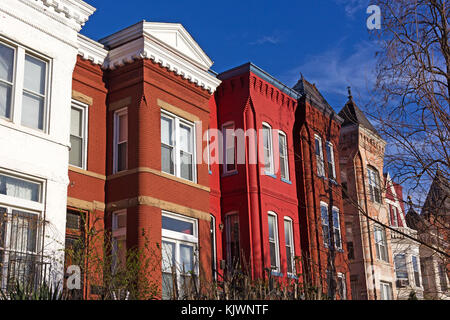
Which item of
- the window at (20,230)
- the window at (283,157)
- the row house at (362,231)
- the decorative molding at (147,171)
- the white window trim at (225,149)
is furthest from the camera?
the row house at (362,231)

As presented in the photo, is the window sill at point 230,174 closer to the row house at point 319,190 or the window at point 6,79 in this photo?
the row house at point 319,190

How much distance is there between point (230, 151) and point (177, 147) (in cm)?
417

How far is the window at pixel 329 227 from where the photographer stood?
23703 mm

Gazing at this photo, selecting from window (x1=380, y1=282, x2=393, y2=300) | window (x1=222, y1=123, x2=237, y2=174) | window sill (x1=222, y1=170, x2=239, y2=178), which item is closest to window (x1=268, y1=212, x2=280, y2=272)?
window sill (x1=222, y1=170, x2=239, y2=178)

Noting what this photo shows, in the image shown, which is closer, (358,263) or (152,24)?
(152,24)

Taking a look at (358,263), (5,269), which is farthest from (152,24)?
(358,263)

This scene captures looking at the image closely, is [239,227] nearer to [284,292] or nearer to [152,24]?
[152,24]

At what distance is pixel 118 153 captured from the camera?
16.6m

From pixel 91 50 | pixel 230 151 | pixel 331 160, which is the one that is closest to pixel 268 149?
pixel 230 151

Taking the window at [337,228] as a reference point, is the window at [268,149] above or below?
above

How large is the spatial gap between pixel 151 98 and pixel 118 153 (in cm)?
184

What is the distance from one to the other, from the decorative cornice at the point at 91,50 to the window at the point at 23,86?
257cm

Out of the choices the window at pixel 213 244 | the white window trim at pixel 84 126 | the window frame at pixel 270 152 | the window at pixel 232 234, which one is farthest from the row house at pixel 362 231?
the white window trim at pixel 84 126

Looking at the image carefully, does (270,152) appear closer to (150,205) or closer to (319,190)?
(319,190)
